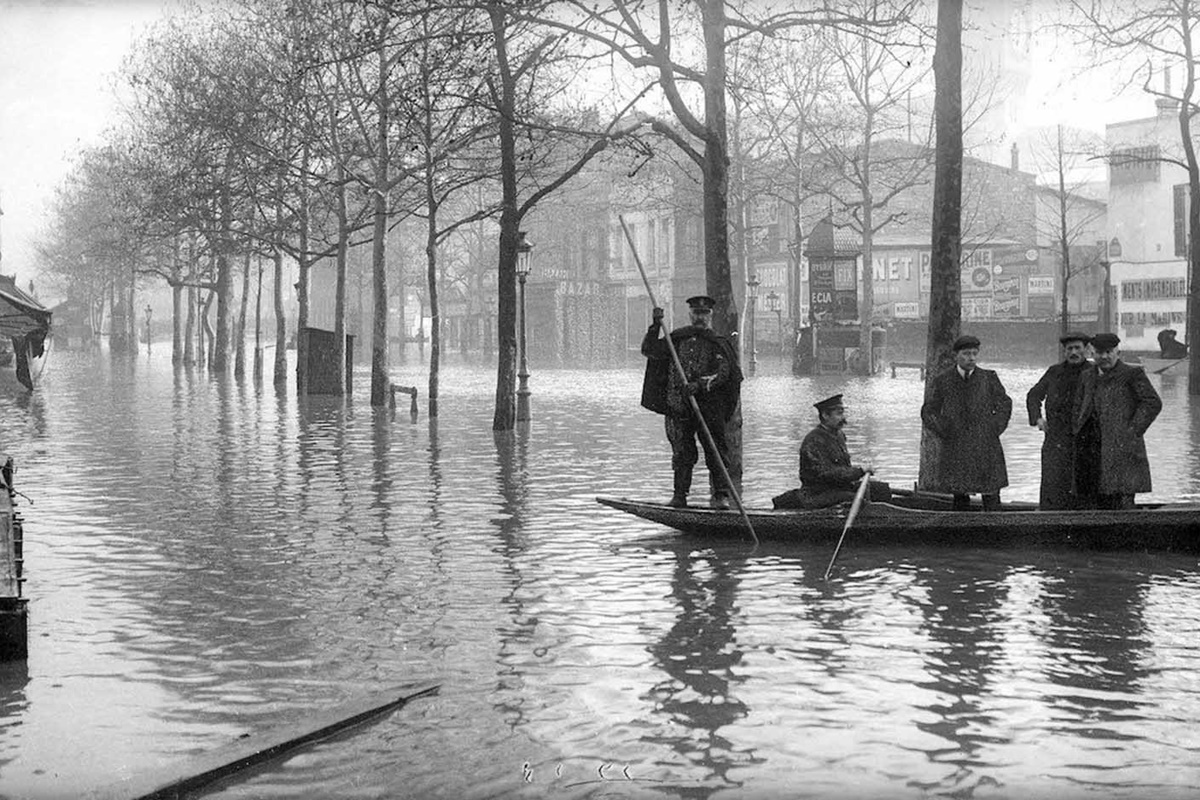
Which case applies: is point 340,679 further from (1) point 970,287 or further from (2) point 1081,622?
(1) point 970,287

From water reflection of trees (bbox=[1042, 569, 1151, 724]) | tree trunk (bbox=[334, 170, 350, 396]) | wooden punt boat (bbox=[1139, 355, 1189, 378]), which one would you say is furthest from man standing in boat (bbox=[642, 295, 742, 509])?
wooden punt boat (bbox=[1139, 355, 1189, 378])

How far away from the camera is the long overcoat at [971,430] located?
12180 mm

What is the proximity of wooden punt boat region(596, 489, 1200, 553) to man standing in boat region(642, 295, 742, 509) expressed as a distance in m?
1.06

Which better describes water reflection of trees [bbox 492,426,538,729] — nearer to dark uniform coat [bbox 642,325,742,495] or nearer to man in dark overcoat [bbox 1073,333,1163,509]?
dark uniform coat [bbox 642,325,742,495]

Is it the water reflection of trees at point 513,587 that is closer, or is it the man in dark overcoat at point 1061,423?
the water reflection of trees at point 513,587

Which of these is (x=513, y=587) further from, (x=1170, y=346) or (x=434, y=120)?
(x=1170, y=346)

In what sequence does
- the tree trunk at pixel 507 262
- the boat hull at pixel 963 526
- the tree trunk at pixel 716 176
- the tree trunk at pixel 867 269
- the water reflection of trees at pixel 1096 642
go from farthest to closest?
the tree trunk at pixel 867 269, the tree trunk at pixel 507 262, the tree trunk at pixel 716 176, the boat hull at pixel 963 526, the water reflection of trees at pixel 1096 642

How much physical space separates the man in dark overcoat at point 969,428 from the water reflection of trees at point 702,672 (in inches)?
91.3

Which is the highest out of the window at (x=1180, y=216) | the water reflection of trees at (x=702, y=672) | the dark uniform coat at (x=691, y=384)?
the window at (x=1180, y=216)

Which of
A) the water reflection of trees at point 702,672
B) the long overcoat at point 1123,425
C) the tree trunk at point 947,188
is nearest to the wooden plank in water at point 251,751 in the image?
the water reflection of trees at point 702,672

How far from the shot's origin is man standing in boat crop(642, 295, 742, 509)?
43.0ft

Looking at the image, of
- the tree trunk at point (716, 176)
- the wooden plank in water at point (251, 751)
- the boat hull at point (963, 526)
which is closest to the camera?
the wooden plank in water at point (251, 751)

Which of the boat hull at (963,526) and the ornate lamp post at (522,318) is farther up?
the ornate lamp post at (522,318)

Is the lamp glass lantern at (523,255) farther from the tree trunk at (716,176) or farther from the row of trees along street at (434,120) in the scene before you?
the tree trunk at (716,176)
